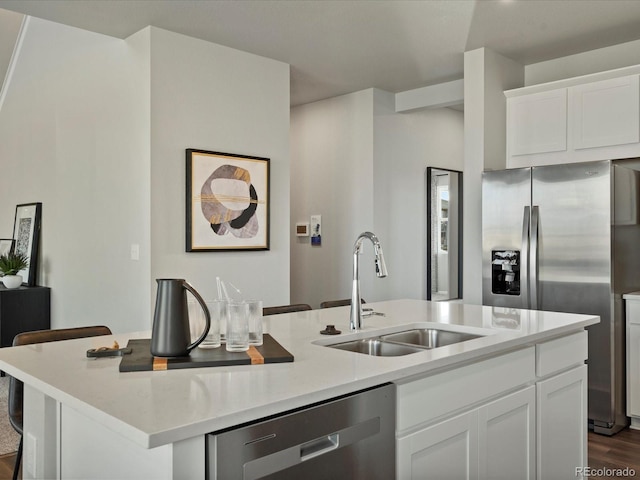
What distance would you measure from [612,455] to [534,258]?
127 centimetres

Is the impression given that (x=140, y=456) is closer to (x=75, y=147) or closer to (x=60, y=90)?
(x=75, y=147)

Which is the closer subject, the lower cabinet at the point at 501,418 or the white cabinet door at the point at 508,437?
the lower cabinet at the point at 501,418

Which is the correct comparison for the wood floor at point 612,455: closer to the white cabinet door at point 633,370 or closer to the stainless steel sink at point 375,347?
the white cabinet door at point 633,370

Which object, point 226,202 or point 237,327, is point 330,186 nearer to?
point 226,202

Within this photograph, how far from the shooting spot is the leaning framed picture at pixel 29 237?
17.7 ft

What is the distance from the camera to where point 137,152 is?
3.90 meters

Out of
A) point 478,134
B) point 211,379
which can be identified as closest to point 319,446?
point 211,379

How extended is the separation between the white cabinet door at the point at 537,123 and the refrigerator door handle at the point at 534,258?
0.67 m

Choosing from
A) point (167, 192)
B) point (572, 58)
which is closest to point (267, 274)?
point (167, 192)

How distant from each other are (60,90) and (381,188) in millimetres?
3052

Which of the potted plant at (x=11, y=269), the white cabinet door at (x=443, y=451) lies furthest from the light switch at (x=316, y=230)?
the white cabinet door at (x=443, y=451)

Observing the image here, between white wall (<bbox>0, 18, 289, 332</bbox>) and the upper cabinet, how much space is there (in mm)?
1836

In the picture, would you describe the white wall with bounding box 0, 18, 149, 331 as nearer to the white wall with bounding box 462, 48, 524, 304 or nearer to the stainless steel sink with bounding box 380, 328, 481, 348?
the stainless steel sink with bounding box 380, 328, 481, 348

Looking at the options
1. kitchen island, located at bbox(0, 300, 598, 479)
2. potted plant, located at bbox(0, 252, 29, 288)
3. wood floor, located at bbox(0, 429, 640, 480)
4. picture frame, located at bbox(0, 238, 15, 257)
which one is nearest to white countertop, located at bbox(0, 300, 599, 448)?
kitchen island, located at bbox(0, 300, 598, 479)
